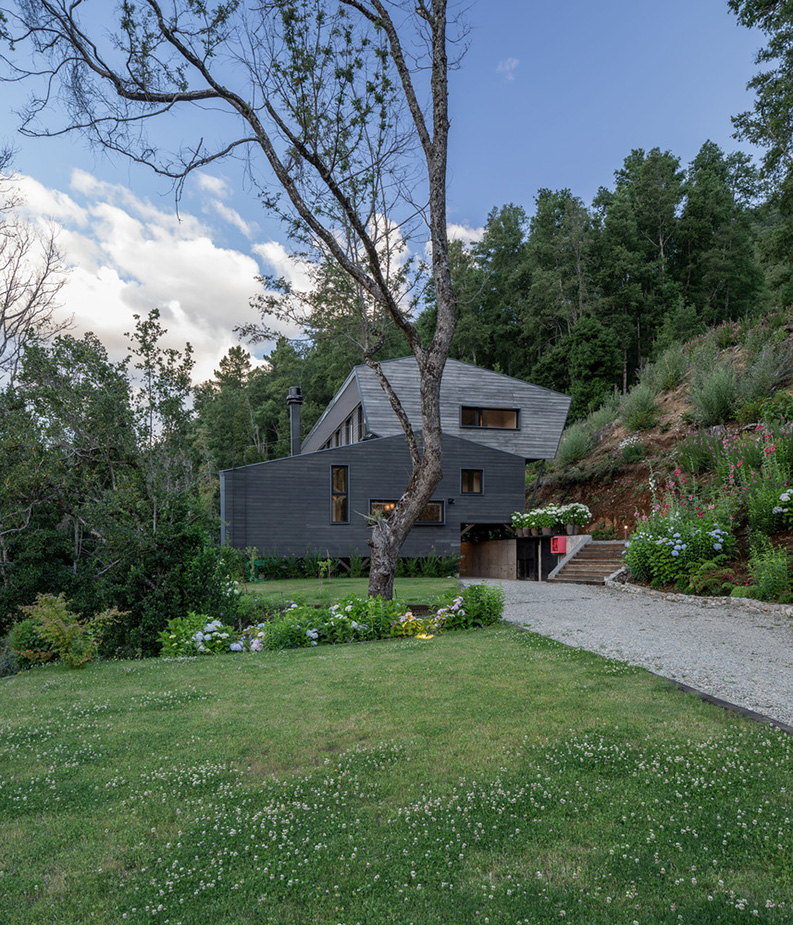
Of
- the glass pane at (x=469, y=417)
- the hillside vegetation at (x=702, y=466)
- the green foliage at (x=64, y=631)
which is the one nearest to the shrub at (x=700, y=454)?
the hillside vegetation at (x=702, y=466)

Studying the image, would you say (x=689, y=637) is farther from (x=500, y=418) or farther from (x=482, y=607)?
(x=500, y=418)

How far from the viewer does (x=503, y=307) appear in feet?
134

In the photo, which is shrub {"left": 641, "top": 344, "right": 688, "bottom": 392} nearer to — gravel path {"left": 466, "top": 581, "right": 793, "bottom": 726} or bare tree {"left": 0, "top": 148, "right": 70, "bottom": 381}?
gravel path {"left": 466, "top": 581, "right": 793, "bottom": 726}

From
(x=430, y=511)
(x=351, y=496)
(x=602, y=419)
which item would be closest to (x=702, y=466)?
(x=430, y=511)

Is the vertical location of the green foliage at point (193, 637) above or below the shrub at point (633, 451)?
below

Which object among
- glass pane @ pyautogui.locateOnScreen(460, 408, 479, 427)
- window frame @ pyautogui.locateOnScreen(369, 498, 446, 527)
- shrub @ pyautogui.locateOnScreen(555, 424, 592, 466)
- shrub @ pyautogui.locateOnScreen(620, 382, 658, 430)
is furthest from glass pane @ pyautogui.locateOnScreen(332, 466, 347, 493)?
shrub @ pyautogui.locateOnScreen(620, 382, 658, 430)

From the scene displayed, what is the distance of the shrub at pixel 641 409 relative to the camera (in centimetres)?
1941

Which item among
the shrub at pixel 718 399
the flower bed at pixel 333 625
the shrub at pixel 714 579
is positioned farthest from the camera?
the shrub at pixel 718 399

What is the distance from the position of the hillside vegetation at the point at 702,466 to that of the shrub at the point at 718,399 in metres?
0.03

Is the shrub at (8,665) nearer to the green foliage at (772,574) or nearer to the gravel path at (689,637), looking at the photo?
the gravel path at (689,637)

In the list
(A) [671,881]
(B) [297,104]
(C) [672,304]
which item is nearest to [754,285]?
(C) [672,304]

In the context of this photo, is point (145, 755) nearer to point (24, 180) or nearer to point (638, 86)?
point (24, 180)

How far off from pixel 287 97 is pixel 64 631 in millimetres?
7935

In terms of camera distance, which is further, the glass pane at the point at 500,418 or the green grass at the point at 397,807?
the glass pane at the point at 500,418
